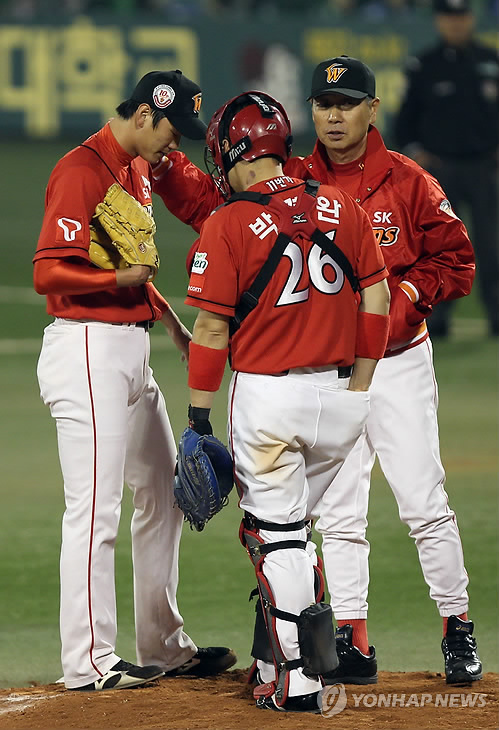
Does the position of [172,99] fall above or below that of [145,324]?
above

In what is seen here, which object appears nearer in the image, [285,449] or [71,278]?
[285,449]

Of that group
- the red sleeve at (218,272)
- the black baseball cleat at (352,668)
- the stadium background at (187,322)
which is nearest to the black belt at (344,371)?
the red sleeve at (218,272)

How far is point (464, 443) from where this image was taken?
929 cm

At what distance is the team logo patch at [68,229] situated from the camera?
192 inches

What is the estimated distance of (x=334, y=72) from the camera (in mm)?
5258

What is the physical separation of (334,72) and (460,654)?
2.31 meters

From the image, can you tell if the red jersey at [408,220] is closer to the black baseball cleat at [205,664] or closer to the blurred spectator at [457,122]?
the black baseball cleat at [205,664]

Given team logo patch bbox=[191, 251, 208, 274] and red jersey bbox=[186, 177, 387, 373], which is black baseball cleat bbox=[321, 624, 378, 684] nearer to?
red jersey bbox=[186, 177, 387, 373]

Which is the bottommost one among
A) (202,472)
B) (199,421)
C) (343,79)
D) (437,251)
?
(202,472)

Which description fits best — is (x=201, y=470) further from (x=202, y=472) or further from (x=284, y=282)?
(x=284, y=282)

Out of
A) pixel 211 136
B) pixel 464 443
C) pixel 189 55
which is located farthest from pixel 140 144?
pixel 189 55

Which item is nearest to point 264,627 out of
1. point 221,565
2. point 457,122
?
point 221,565

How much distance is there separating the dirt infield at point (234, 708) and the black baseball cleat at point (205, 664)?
0.11 meters

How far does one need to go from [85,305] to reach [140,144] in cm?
64
